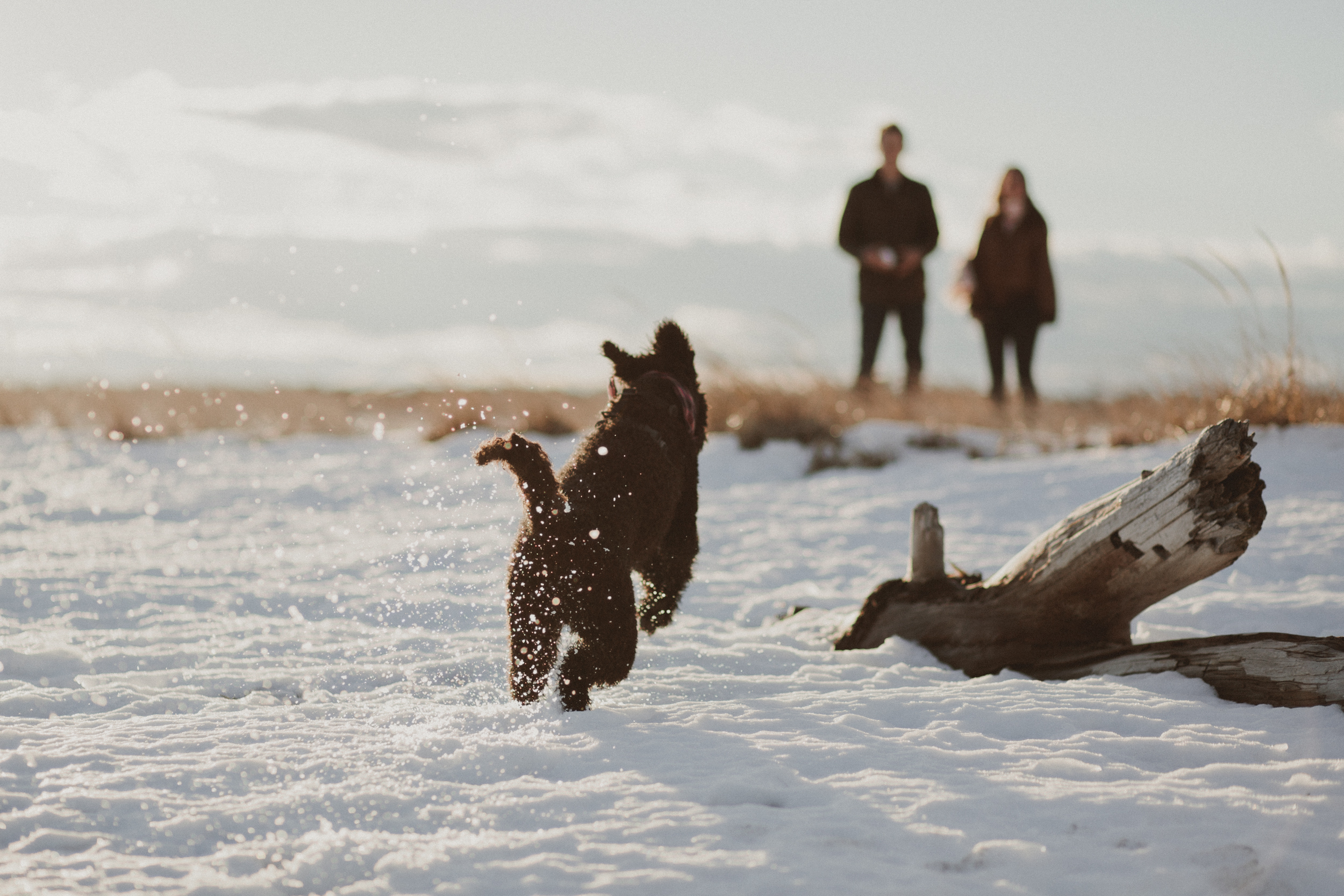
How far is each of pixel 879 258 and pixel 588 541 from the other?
26.4ft

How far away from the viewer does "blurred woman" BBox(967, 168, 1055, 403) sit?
11.1 meters

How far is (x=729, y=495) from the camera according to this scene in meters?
9.34

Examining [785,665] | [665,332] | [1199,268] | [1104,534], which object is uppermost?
[1199,268]

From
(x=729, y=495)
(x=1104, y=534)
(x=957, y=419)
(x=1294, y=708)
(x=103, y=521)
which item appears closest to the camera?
(x=1294, y=708)

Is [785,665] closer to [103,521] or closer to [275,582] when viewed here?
[275,582]

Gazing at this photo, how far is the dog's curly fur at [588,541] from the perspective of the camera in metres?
3.45

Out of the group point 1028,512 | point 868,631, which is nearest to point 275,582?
point 868,631

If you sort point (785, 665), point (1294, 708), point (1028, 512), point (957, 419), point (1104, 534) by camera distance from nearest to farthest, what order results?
point (1294, 708)
point (1104, 534)
point (785, 665)
point (1028, 512)
point (957, 419)

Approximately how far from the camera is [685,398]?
169 inches

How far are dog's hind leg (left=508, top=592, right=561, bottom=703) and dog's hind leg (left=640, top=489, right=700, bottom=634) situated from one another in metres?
0.86

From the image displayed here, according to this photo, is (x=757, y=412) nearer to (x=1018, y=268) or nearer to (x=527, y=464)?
(x=1018, y=268)

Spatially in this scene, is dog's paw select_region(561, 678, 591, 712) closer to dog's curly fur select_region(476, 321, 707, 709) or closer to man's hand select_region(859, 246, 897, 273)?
dog's curly fur select_region(476, 321, 707, 709)

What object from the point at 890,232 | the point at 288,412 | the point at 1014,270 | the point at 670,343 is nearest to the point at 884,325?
the point at 890,232

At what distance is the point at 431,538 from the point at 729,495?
2.83 meters
